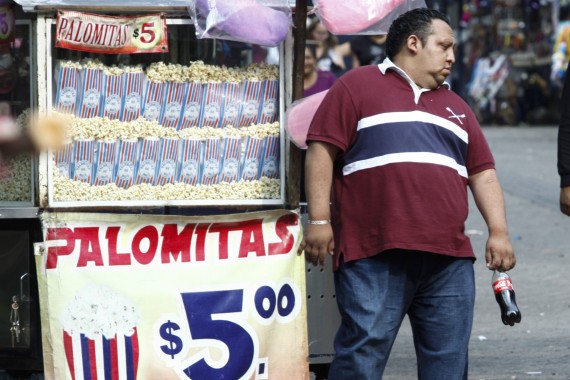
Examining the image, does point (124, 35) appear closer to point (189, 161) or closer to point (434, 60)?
point (189, 161)

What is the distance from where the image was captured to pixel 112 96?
5312mm

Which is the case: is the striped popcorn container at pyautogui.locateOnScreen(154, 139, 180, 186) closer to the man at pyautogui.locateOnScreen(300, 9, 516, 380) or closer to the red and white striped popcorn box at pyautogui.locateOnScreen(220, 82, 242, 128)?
the red and white striped popcorn box at pyautogui.locateOnScreen(220, 82, 242, 128)

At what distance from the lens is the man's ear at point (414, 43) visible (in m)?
4.61

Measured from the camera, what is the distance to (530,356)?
277 inches

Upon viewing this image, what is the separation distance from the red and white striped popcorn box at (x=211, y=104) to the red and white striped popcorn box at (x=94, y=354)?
3.12ft

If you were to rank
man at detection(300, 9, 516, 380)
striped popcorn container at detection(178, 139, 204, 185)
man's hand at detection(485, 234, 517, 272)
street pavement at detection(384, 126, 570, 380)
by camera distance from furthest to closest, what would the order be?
street pavement at detection(384, 126, 570, 380) → striped popcorn container at detection(178, 139, 204, 185) → man's hand at detection(485, 234, 517, 272) → man at detection(300, 9, 516, 380)

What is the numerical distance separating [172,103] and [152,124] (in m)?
0.12

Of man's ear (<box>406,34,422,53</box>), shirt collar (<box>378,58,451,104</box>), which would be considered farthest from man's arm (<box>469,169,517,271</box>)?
man's ear (<box>406,34,422,53</box>)

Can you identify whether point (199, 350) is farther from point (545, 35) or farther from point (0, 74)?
point (545, 35)

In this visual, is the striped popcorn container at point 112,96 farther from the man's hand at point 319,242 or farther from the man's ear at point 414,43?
the man's ear at point 414,43

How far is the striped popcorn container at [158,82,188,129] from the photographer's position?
17.5ft

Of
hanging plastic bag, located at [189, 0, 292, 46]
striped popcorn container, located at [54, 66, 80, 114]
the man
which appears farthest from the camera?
striped popcorn container, located at [54, 66, 80, 114]

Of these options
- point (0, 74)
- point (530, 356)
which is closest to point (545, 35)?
point (530, 356)

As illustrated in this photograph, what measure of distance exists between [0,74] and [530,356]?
337cm
